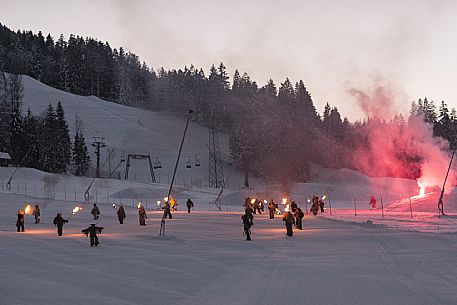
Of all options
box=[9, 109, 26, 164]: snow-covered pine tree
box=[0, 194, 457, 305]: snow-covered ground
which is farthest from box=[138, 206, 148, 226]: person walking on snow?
box=[9, 109, 26, 164]: snow-covered pine tree

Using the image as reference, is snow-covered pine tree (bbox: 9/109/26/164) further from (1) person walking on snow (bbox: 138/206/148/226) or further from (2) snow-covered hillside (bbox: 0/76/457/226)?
(1) person walking on snow (bbox: 138/206/148/226)

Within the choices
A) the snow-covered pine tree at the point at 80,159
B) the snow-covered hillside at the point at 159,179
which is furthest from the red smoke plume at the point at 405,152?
the snow-covered pine tree at the point at 80,159

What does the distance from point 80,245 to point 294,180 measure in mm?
67611

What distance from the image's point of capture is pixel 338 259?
17328 mm

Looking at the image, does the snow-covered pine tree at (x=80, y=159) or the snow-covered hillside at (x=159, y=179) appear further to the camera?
the snow-covered pine tree at (x=80, y=159)

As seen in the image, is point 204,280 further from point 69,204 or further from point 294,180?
point 294,180

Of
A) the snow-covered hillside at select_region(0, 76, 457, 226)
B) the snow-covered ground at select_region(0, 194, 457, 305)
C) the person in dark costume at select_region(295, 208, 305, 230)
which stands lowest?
the snow-covered ground at select_region(0, 194, 457, 305)

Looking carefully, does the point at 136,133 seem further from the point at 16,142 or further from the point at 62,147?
the point at 16,142

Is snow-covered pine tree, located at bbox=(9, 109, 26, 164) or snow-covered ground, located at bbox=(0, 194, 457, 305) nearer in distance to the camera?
snow-covered ground, located at bbox=(0, 194, 457, 305)

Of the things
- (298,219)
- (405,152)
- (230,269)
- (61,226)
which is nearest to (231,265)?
(230,269)

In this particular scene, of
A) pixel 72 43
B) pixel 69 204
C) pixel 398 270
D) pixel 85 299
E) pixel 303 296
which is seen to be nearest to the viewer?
pixel 85 299

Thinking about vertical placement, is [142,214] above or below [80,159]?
below

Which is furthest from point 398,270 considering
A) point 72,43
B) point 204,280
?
point 72,43

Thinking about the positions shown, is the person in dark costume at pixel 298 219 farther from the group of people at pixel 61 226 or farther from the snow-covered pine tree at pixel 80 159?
the snow-covered pine tree at pixel 80 159
